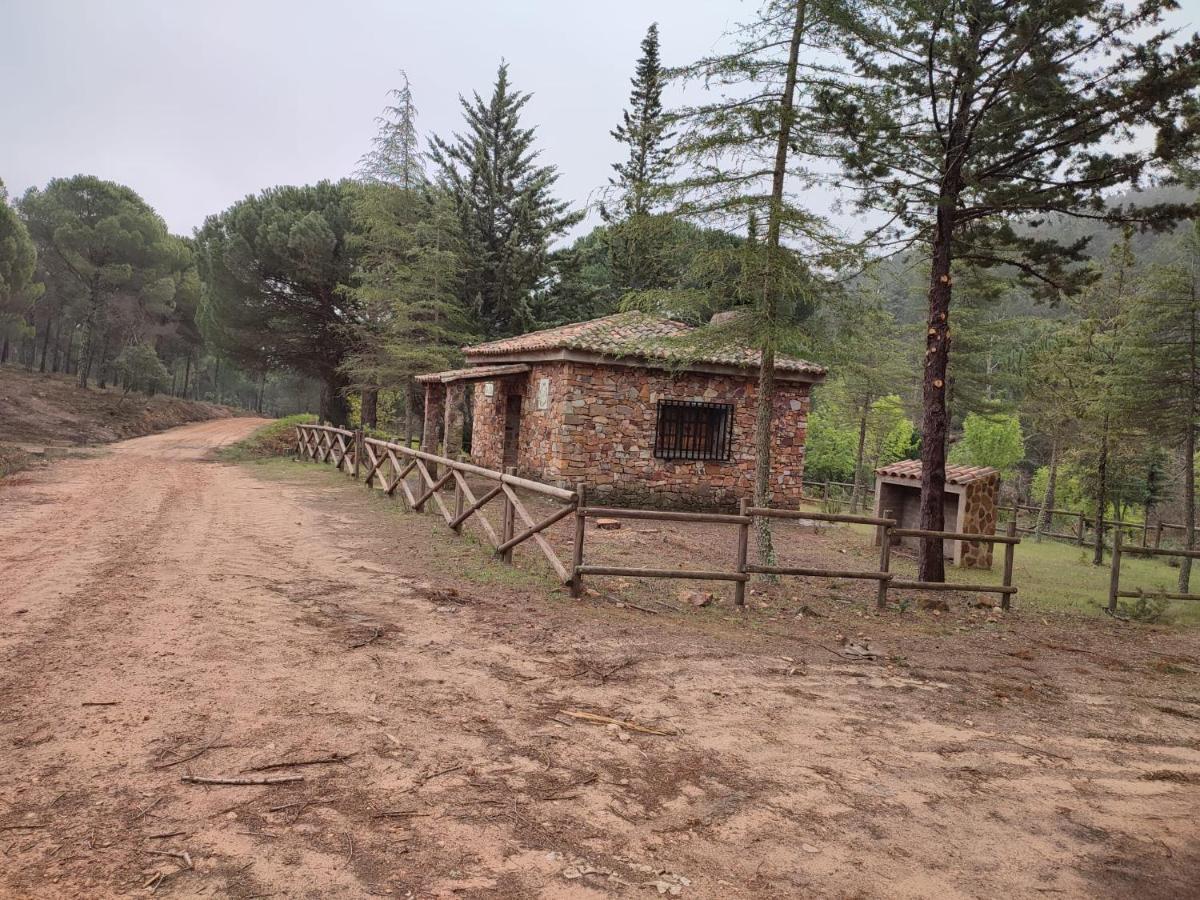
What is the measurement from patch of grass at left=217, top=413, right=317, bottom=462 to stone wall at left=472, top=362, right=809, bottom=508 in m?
10.6

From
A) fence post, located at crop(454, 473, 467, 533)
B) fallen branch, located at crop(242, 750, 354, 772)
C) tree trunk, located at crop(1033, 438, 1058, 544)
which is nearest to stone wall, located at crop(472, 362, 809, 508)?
fence post, located at crop(454, 473, 467, 533)

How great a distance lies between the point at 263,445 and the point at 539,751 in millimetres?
22213

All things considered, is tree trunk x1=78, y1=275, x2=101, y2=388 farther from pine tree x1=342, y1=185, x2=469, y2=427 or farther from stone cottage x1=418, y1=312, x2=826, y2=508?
stone cottage x1=418, y1=312, x2=826, y2=508

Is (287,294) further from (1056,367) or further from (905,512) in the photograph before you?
(1056,367)

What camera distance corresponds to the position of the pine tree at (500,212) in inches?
915

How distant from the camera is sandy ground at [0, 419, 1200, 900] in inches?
104

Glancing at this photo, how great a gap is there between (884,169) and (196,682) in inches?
355

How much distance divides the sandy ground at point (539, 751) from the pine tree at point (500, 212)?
1782cm

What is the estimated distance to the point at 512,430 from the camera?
16516mm

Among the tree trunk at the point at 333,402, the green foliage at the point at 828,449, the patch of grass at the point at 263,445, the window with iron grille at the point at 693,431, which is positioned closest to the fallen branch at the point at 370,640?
the window with iron grille at the point at 693,431

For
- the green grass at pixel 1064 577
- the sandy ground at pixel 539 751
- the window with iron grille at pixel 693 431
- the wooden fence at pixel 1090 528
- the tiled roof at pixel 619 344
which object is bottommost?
the green grass at pixel 1064 577

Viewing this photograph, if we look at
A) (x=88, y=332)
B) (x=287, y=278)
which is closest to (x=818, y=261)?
(x=287, y=278)

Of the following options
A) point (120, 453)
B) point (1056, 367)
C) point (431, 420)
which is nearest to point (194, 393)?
point (120, 453)

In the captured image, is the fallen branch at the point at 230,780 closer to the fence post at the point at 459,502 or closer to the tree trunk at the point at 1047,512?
the fence post at the point at 459,502
